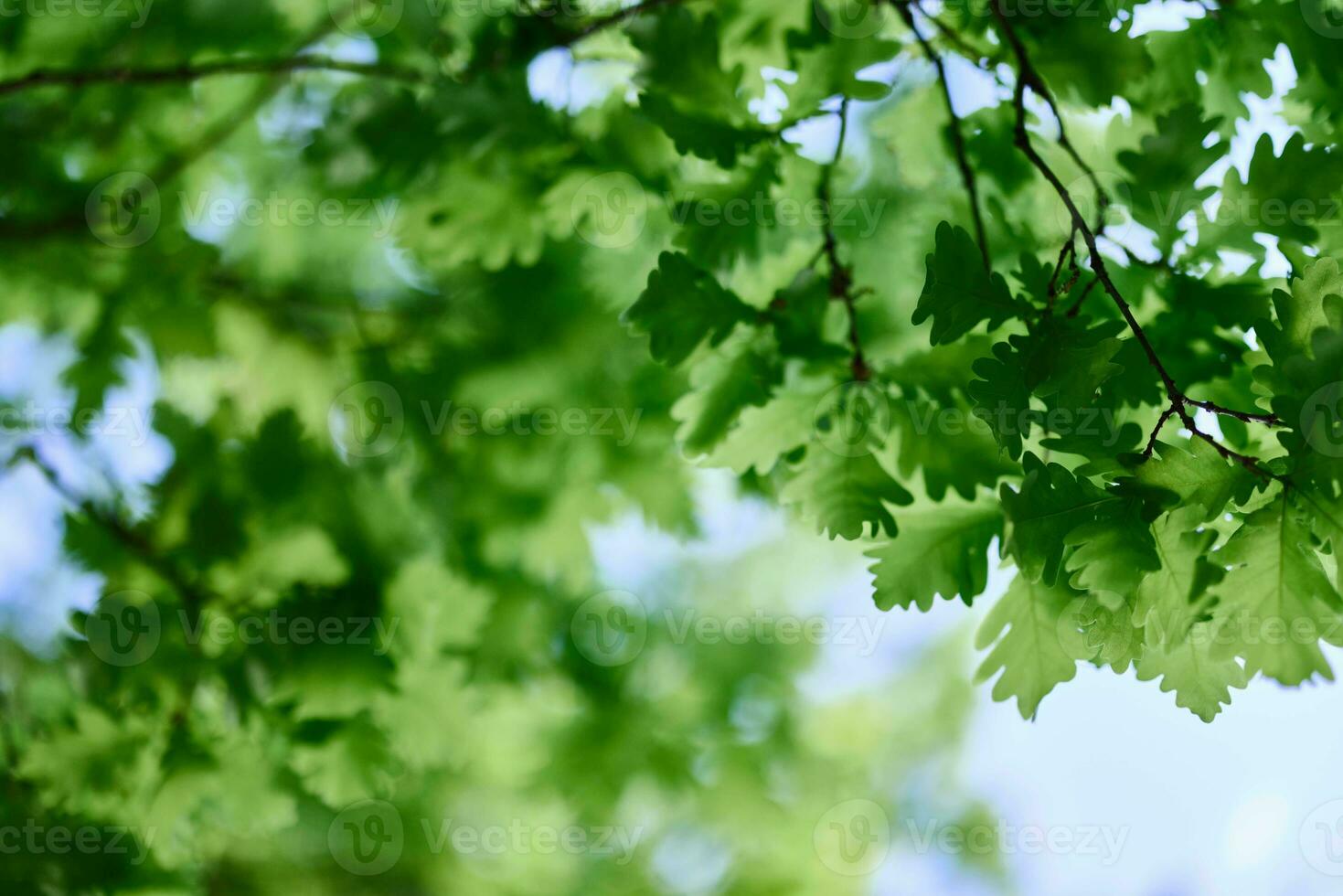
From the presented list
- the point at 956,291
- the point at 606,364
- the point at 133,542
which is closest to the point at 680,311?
the point at 956,291

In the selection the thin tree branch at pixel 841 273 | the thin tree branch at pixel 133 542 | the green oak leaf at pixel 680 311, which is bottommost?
the thin tree branch at pixel 133 542

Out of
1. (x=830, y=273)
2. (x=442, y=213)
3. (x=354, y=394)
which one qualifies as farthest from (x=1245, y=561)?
(x=354, y=394)

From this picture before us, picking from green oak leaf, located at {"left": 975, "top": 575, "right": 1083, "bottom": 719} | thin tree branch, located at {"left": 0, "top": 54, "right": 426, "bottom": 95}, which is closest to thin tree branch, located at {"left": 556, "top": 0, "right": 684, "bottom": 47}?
thin tree branch, located at {"left": 0, "top": 54, "right": 426, "bottom": 95}

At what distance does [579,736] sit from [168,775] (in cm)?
117

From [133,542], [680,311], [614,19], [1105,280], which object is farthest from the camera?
[133,542]

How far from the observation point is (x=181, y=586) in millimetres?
1962

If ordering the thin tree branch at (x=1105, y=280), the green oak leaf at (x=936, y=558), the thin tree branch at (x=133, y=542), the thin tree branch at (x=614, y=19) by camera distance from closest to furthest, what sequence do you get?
the thin tree branch at (x=1105, y=280) → the green oak leaf at (x=936, y=558) → the thin tree branch at (x=614, y=19) → the thin tree branch at (x=133, y=542)

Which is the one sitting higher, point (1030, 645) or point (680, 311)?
point (680, 311)

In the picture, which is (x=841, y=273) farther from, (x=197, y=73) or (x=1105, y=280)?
(x=197, y=73)

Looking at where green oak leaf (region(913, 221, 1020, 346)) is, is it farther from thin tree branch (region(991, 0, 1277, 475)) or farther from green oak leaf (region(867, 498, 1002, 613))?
green oak leaf (region(867, 498, 1002, 613))

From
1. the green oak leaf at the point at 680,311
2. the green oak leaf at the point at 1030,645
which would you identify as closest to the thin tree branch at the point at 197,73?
the green oak leaf at the point at 680,311

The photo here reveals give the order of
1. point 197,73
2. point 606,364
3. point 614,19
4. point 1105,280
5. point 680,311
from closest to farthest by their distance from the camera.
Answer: point 1105,280
point 680,311
point 614,19
point 197,73
point 606,364

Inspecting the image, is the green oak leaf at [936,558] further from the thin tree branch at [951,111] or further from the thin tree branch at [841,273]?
the thin tree branch at [951,111]

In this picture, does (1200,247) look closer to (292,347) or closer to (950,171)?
(950,171)
